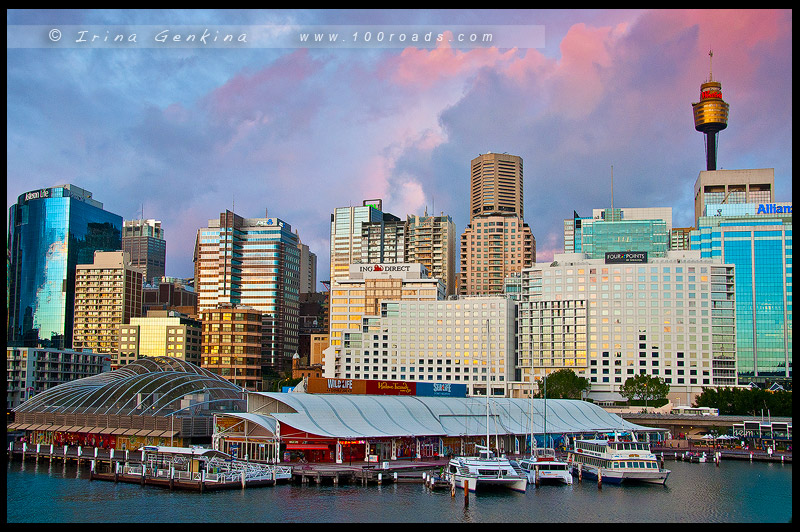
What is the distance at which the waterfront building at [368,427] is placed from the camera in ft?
228

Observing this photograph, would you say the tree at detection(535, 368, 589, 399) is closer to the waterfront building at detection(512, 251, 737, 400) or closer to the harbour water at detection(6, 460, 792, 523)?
the waterfront building at detection(512, 251, 737, 400)

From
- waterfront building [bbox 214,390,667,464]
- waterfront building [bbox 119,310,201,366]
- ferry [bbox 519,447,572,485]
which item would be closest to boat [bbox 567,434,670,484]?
ferry [bbox 519,447,572,485]

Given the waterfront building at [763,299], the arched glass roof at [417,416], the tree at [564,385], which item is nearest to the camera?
the arched glass roof at [417,416]

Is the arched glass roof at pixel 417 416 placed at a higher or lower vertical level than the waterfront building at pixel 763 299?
lower

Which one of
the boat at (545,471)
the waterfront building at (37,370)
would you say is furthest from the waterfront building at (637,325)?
the boat at (545,471)

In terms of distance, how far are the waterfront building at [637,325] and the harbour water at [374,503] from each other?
90.4 metres

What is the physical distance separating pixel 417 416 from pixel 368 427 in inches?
341

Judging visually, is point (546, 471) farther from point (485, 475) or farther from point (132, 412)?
point (132, 412)

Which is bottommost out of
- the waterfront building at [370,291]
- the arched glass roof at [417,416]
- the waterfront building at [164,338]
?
the arched glass roof at [417,416]

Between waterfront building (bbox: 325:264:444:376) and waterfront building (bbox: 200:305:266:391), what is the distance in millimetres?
17052

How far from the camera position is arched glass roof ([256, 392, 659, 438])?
235ft

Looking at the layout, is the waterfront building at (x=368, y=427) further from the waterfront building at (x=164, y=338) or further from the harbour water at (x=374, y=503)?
the waterfront building at (x=164, y=338)

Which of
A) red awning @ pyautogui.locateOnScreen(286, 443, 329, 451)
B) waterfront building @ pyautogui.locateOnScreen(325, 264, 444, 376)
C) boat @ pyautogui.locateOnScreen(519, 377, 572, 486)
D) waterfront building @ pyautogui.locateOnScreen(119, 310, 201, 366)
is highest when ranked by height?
waterfront building @ pyautogui.locateOnScreen(325, 264, 444, 376)

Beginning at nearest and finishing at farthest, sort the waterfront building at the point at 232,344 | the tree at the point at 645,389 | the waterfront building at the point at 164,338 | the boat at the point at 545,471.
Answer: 1. the boat at the point at 545,471
2. the tree at the point at 645,389
3. the waterfront building at the point at 232,344
4. the waterfront building at the point at 164,338
